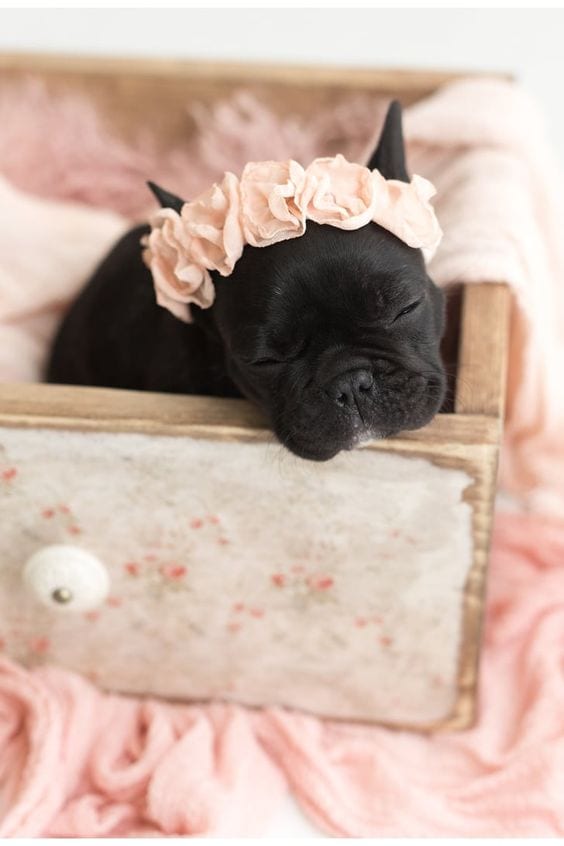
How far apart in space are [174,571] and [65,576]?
0.47 feet

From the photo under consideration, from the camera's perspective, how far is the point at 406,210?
4.09ft

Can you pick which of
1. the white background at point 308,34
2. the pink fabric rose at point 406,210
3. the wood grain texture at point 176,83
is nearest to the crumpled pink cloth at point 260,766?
the pink fabric rose at point 406,210

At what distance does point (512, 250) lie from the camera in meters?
1.47

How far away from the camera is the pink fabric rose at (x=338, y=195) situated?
119 centimetres

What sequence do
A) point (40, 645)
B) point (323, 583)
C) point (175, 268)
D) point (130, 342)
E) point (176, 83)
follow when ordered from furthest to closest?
point (176, 83), point (130, 342), point (40, 645), point (323, 583), point (175, 268)

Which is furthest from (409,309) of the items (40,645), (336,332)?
(40,645)

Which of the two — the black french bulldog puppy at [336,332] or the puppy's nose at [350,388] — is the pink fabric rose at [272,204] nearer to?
the black french bulldog puppy at [336,332]

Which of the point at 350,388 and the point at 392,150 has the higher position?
the point at 392,150

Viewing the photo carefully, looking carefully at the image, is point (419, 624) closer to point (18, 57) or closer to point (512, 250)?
point (512, 250)

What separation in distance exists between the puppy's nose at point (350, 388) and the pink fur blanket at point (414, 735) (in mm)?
279

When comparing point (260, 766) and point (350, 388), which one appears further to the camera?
point (260, 766)

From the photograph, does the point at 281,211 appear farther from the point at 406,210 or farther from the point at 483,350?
the point at 483,350

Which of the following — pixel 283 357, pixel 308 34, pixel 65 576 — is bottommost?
pixel 65 576

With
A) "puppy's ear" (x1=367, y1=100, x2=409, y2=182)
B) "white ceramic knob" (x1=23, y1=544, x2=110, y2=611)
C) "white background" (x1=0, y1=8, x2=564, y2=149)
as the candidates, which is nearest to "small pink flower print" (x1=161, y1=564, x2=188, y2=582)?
"white ceramic knob" (x1=23, y1=544, x2=110, y2=611)
